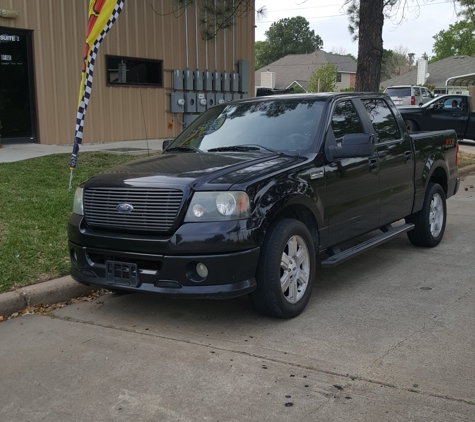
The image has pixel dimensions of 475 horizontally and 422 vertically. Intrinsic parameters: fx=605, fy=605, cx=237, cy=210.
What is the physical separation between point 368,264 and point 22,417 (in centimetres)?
430

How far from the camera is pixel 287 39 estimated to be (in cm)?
9819

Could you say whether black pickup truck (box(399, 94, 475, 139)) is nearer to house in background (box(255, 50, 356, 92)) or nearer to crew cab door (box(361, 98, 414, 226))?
crew cab door (box(361, 98, 414, 226))

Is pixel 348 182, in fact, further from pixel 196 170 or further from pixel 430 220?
pixel 430 220

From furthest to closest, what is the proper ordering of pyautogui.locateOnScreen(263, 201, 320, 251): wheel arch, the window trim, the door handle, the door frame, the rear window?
the rear window
the window trim
the door frame
the door handle
pyautogui.locateOnScreen(263, 201, 320, 251): wheel arch

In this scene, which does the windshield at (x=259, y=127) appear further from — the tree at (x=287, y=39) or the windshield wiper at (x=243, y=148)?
the tree at (x=287, y=39)

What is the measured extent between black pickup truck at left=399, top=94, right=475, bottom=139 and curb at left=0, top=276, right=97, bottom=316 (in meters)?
15.9

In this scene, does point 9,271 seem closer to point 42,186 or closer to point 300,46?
point 42,186

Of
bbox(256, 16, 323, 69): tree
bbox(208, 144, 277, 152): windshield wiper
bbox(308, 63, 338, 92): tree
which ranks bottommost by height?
bbox(208, 144, 277, 152): windshield wiper

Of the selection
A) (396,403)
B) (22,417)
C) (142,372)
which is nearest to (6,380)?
(22,417)

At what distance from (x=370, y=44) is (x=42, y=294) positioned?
395 inches

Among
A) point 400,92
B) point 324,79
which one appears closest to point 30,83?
point 400,92

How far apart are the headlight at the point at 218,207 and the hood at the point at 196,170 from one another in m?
0.09

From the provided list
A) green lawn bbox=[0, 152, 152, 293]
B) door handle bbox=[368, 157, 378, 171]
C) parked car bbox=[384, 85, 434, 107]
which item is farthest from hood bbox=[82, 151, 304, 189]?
parked car bbox=[384, 85, 434, 107]

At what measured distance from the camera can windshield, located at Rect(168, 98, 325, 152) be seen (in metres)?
5.55
